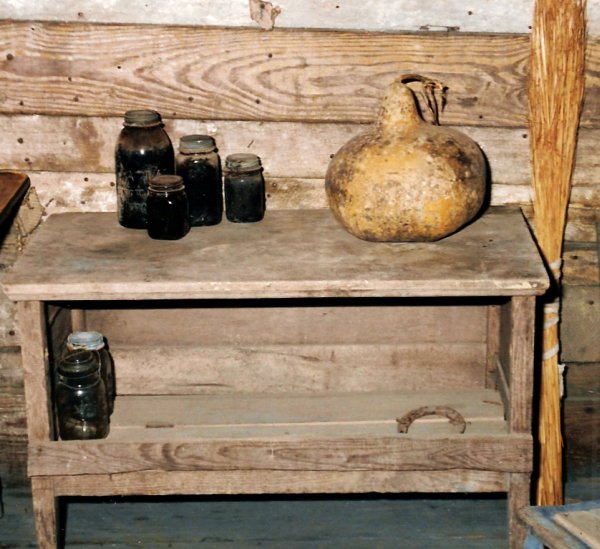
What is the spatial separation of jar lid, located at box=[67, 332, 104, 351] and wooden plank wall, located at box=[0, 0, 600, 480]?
1.18 feet

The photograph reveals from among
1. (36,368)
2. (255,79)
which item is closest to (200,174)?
(255,79)

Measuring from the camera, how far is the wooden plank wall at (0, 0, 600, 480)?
2381mm

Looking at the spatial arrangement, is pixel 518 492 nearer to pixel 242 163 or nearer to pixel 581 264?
pixel 581 264

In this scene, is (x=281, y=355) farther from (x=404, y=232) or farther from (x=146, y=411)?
(x=404, y=232)

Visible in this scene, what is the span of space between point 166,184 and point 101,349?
1.59 feet

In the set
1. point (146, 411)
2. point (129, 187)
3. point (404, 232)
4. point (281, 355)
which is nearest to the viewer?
point (404, 232)

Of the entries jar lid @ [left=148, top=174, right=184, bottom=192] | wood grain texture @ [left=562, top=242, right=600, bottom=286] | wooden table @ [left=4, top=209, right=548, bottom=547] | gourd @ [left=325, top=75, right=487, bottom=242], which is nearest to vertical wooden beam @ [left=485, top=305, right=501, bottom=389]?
wooden table @ [left=4, top=209, right=548, bottom=547]

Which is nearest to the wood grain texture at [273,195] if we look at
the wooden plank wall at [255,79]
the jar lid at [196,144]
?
the wooden plank wall at [255,79]

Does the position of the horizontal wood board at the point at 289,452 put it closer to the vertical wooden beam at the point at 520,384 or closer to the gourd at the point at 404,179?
the vertical wooden beam at the point at 520,384

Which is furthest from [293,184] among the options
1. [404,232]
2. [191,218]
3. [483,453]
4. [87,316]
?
[483,453]

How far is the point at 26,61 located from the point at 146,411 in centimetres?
88

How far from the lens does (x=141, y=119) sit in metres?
2.26

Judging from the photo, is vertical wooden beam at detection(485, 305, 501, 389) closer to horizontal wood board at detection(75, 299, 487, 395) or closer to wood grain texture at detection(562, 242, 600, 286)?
horizontal wood board at detection(75, 299, 487, 395)

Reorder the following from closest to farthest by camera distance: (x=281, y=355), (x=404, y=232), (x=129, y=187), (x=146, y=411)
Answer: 1. (x=404, y=232)
2. (x=129, y=187)
3. (x=146, y=411)
4. (x=281, y=355)
